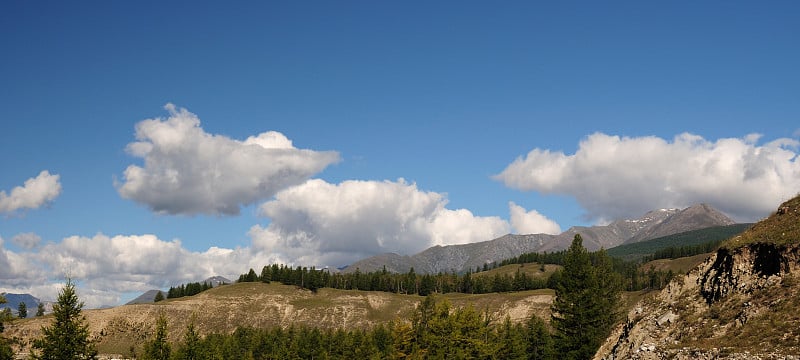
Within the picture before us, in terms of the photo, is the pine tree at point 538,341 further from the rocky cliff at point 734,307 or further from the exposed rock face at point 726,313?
the exposed rock face at point 726,313

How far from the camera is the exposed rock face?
2633 cm

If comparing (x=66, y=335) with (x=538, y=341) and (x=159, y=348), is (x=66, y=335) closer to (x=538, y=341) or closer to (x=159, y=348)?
(x=159, y=348)

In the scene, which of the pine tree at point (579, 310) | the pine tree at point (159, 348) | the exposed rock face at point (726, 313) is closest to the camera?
the exposed rock face at point (726, 313)

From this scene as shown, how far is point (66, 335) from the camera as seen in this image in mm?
37719

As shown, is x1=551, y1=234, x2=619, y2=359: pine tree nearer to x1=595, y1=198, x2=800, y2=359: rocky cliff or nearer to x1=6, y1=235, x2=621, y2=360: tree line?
x1=6, y1=235, x2=621, y2=360: tree line

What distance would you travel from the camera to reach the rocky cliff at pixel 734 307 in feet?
86.9

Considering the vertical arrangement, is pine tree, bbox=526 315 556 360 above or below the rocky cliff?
below

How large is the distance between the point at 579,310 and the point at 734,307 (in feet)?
76.9

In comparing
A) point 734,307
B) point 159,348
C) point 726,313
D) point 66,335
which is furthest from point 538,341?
point 66,335

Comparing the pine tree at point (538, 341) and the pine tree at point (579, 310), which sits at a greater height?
the pine tree at point (579, 310)

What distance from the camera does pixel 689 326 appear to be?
32.2m

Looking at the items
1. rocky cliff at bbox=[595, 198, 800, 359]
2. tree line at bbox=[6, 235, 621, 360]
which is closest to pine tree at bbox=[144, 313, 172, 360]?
tree line at bbox=[6, 235, 621, 360]

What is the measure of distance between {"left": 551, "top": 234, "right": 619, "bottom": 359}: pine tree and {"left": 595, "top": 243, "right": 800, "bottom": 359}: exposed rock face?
14.2 m

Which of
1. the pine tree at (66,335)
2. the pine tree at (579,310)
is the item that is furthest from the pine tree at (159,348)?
the pine tree at (579,310)
